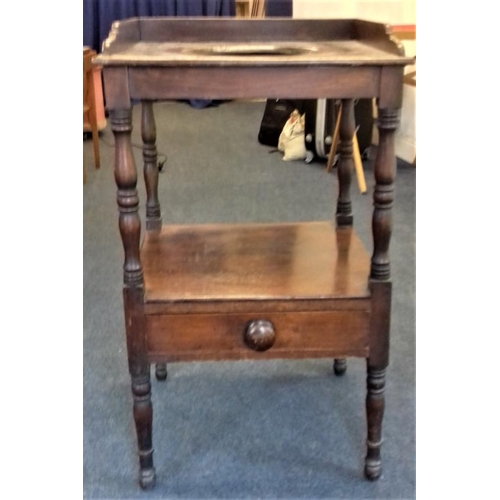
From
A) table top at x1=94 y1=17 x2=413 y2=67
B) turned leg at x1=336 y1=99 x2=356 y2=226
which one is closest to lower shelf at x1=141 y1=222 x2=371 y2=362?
turned leg at x1=336 y1=99 x2=356 y2=226

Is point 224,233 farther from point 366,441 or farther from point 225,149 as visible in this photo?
point 225,149

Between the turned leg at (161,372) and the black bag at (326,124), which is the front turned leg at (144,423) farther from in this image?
the black bag at (326,124)

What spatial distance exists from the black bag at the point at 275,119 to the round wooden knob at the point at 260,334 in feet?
8.14

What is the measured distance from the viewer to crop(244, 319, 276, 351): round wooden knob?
3.69ft

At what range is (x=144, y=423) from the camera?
4.01 feet

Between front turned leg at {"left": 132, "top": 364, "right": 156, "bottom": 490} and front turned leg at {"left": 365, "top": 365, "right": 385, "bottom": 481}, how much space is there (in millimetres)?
399

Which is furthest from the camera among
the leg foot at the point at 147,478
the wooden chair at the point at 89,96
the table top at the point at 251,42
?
the wooden chair at the point at 89,96

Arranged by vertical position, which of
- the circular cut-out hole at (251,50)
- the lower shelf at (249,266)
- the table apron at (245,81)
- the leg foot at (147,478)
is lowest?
the leg foot at (147,478)

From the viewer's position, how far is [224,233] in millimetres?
1392

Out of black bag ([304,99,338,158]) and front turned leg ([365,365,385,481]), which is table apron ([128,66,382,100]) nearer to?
front turned leg ([365,365,385,481])

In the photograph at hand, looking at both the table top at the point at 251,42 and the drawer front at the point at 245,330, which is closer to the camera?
the table top at the point at 251,42

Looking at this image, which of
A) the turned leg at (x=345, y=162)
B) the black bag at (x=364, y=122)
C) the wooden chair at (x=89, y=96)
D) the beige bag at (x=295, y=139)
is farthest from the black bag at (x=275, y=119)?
the turned leg at (x=345, y=162)

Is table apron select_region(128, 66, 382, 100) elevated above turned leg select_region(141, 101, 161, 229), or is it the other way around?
table apron select_region(128, 66, 382, 100)

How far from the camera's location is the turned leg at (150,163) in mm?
1419
